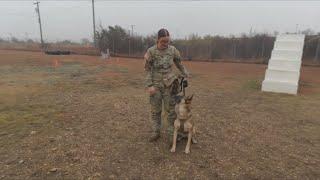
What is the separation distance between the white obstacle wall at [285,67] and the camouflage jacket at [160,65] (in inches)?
226

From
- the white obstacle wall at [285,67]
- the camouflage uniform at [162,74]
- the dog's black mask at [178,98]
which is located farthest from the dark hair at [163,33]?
the white obstacle wall at [285,67]

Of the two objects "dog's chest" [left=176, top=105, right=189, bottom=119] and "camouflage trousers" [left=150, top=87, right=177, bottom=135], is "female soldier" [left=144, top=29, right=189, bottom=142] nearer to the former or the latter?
"camouflage trousers" [left=150, top=87, right=177, bottom=135]

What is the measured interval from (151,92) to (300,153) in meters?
2.34

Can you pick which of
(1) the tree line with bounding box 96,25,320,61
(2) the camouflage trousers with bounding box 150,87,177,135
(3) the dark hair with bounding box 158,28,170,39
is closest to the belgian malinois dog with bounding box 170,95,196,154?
(2) the camouflage trousers with bounding box 150,87,177,135

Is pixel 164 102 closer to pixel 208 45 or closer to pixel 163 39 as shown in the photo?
pixel 163 39

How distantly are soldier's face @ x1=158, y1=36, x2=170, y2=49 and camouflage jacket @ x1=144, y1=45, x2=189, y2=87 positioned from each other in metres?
0.08

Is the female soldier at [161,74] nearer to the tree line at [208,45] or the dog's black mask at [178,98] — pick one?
the dog's black mask at [178,98]

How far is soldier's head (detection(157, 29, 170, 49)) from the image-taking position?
4051 mm

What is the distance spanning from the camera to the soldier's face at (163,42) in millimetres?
4078

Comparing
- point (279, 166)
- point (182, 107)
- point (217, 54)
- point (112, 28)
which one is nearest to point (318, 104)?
point (279, 166)

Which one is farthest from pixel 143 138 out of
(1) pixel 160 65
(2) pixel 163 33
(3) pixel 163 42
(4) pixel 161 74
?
(2) pixel 163 33

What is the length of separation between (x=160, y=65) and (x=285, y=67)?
6.89 m

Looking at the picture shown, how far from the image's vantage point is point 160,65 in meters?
4.26

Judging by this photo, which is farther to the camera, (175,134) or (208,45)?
(208,45)
